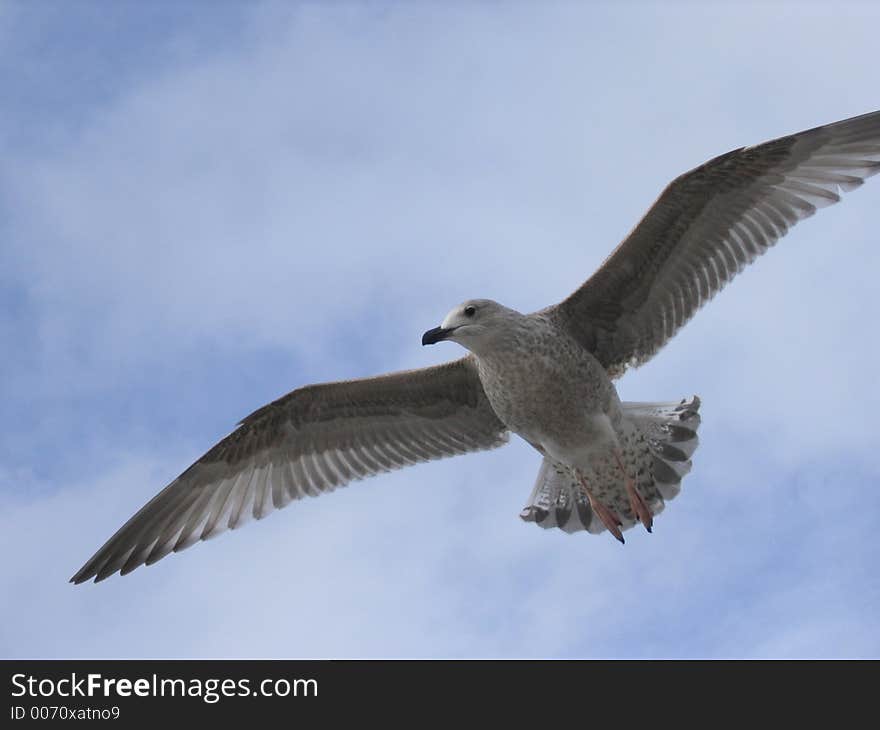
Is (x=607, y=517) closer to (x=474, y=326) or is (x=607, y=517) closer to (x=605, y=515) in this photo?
(x=605, y=515)

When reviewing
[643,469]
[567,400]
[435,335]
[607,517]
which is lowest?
[607,517]

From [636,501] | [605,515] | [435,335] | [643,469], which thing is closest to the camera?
[435,335]

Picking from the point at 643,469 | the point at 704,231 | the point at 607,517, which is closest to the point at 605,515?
the point at 607,517

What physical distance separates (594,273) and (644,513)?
1.93 meters

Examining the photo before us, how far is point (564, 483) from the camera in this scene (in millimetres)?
11586

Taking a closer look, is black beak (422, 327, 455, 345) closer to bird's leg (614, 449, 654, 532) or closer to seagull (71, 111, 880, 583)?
seagull (71, 111, 880, 583)

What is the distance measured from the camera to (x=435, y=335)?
10617mm

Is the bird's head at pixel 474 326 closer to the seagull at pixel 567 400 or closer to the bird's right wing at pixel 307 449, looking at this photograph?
the seagull at pixel 567 400

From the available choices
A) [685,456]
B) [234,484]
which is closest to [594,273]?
[685,456]

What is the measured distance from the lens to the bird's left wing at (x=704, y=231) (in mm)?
10789

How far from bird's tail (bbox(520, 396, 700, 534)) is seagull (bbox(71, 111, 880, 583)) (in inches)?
0.5

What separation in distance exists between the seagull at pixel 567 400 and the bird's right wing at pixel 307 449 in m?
0.01

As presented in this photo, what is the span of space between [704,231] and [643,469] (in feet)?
6.52
